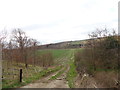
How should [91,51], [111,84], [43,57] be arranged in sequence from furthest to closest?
1. [43,57]
2. [91,51]
3. [111,84]

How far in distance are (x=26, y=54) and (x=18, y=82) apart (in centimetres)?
1581

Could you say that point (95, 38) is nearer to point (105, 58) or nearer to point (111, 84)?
point (105, 58)

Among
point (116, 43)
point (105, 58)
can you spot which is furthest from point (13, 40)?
point (116, 43)

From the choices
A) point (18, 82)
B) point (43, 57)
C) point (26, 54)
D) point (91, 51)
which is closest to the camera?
point (18, 82)

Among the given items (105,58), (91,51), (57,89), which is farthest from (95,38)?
(57,89)

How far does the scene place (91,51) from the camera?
32906 millimetres

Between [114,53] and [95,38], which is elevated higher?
[95,38]

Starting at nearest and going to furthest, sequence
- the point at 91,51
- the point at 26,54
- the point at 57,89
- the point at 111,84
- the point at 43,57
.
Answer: the point at 57,89
the point at 111,84
the point at 26,54
the point at 91,51
the point at 43,57

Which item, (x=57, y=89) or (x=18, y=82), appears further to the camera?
(x=18, y=82)

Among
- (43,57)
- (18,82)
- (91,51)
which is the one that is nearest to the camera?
(18,82)

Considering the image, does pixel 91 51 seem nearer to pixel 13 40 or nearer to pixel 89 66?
pixel 89 66

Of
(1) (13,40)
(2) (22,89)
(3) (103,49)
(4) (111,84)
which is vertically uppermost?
(1) (13,40)

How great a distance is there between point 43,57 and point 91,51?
50.5 ft

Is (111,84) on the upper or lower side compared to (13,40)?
lower
